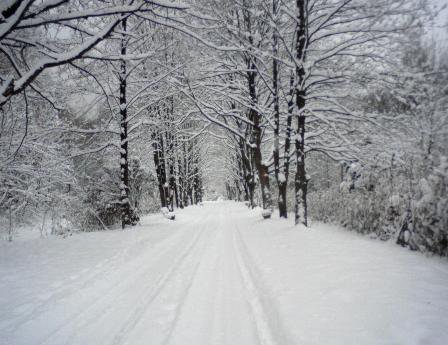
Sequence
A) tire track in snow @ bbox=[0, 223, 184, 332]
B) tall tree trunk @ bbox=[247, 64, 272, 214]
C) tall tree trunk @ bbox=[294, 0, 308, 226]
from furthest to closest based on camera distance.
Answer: tall tree trunk @ bbox=[247, 64, 272, 214], tall tree trunk @ bbox=[294, 0, 308, 226], tire track in snow @ bbox=[0, 223, 184, 332]

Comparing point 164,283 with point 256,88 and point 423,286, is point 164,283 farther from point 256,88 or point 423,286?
point 256,88

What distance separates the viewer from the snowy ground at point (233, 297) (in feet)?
10.2

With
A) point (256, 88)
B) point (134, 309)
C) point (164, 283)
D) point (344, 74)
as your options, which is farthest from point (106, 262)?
point (256, 88)

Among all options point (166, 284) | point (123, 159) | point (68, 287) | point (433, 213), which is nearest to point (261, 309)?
point (166, 284)

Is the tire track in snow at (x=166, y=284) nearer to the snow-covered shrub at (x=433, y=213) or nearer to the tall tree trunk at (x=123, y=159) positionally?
the snow-covered shrub at (x=433, y=213)

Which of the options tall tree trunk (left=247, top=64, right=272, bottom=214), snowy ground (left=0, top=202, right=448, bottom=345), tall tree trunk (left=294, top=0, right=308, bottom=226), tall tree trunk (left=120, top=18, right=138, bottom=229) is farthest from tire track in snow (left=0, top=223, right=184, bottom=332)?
tall tree trunk (left=247, top=64, right=272, bottom=214)

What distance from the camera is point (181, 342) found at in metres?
3.12

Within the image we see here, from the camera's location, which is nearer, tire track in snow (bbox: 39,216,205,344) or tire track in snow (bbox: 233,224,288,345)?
tire track in snow (bbox: 233,224,288,345)

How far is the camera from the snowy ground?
10.2ft

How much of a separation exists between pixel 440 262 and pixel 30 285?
692 centimetres

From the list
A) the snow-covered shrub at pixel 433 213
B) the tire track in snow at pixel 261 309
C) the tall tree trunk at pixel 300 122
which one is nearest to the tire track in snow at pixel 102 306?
the tire track in snow at pixel 261 309

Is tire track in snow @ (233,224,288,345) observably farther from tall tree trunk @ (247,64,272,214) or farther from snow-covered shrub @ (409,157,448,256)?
tall tree trunk @ (247,64,272,214)

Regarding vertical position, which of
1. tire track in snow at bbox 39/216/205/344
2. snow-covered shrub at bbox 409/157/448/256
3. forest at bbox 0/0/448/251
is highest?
forest at bbox 0/0/448/251

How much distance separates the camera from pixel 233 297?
169 inches
